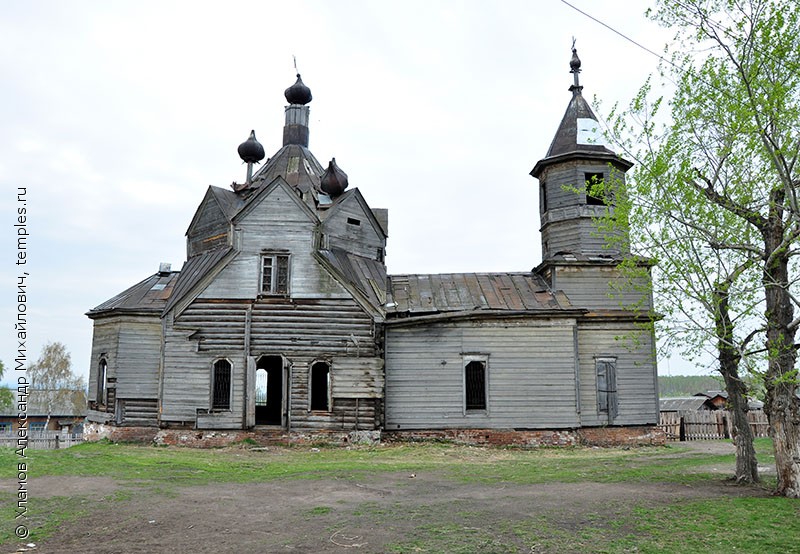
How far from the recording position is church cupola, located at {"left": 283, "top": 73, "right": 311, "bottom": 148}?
2992 centimetres

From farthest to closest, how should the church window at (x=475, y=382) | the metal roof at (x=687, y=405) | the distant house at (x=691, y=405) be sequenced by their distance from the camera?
the distant house at (x=691, y=405) → the metal roof at (x=687, y=405) → the church window at (x=475, y=382)

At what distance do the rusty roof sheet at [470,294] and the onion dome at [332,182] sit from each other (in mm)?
4683

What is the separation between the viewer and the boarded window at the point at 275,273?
70.2 ft

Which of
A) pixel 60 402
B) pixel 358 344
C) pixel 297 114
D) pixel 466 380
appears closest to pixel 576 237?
pixel 466 380

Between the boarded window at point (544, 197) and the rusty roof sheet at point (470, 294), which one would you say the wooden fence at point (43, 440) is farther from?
the boarded window at point (544, 197)

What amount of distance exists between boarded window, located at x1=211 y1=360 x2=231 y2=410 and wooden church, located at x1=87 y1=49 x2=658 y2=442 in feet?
0.16

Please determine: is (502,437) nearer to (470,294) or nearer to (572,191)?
(470,294)

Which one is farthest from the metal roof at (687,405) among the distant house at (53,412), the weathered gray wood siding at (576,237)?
the distant house at (53,412)

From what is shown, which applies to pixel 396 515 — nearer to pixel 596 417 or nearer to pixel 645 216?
pixel 645 216

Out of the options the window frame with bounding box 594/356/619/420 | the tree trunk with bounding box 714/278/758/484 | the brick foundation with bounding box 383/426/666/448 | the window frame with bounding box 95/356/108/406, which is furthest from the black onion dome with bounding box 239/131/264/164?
the tree trunk with bounding box 714/278/758/484

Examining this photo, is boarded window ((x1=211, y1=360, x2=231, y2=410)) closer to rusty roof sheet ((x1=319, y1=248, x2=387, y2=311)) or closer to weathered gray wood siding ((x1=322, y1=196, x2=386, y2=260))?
rusty roof sheet ((x1=319, y1=248, x2=387, y2=311))

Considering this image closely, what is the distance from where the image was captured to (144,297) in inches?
939

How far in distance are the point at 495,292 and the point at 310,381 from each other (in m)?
7.92

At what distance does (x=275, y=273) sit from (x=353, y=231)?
452 centimetres
